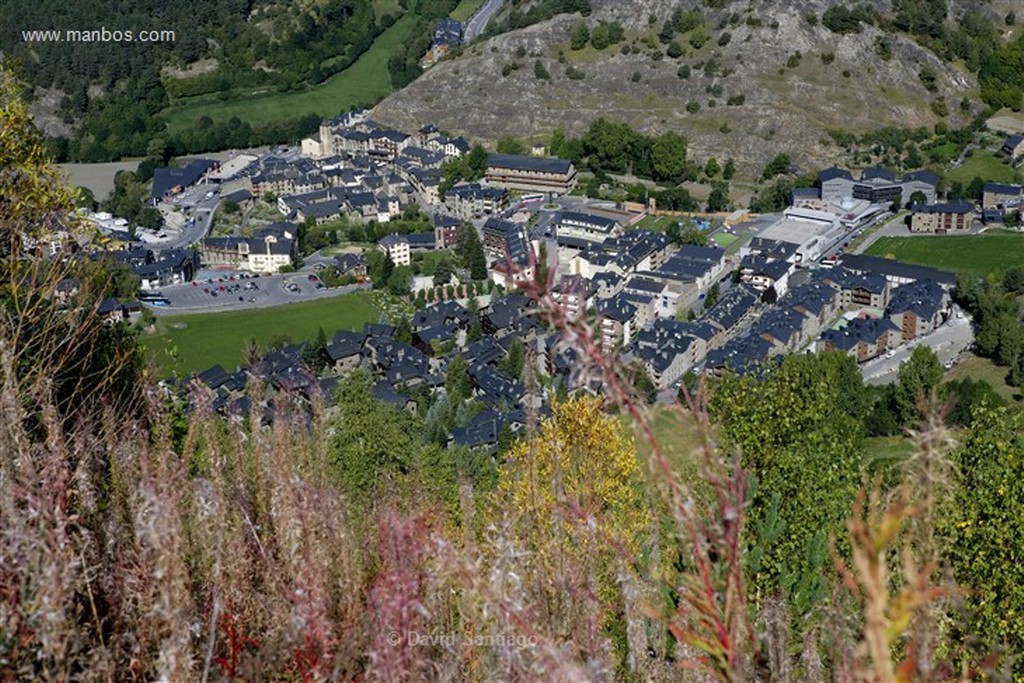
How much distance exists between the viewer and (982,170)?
1373 inches

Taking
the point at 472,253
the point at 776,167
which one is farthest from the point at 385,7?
the point at 472,253

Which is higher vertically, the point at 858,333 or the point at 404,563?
the point at 404,563

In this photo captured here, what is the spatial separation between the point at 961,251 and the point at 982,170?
6.53 meters

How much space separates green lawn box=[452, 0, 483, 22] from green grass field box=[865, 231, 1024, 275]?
26744mm

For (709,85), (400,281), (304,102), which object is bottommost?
(304,102)

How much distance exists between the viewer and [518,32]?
42531 millimetres

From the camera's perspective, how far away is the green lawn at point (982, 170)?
34406mm

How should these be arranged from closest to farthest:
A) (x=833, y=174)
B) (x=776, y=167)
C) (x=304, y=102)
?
(x=833, y=174)
(x=776, y=167)
(x=304, y=102)

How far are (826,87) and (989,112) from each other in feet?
18.0

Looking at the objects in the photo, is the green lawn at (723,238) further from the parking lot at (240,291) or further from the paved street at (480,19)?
the paved street at (480,19)

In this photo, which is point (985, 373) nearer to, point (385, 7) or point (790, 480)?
point (790, 480)

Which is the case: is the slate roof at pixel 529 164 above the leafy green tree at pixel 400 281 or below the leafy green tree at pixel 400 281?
below

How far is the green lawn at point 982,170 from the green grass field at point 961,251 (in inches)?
164

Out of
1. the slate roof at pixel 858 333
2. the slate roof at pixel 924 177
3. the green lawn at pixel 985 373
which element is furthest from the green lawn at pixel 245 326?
the slate roof at pixel 924 177
